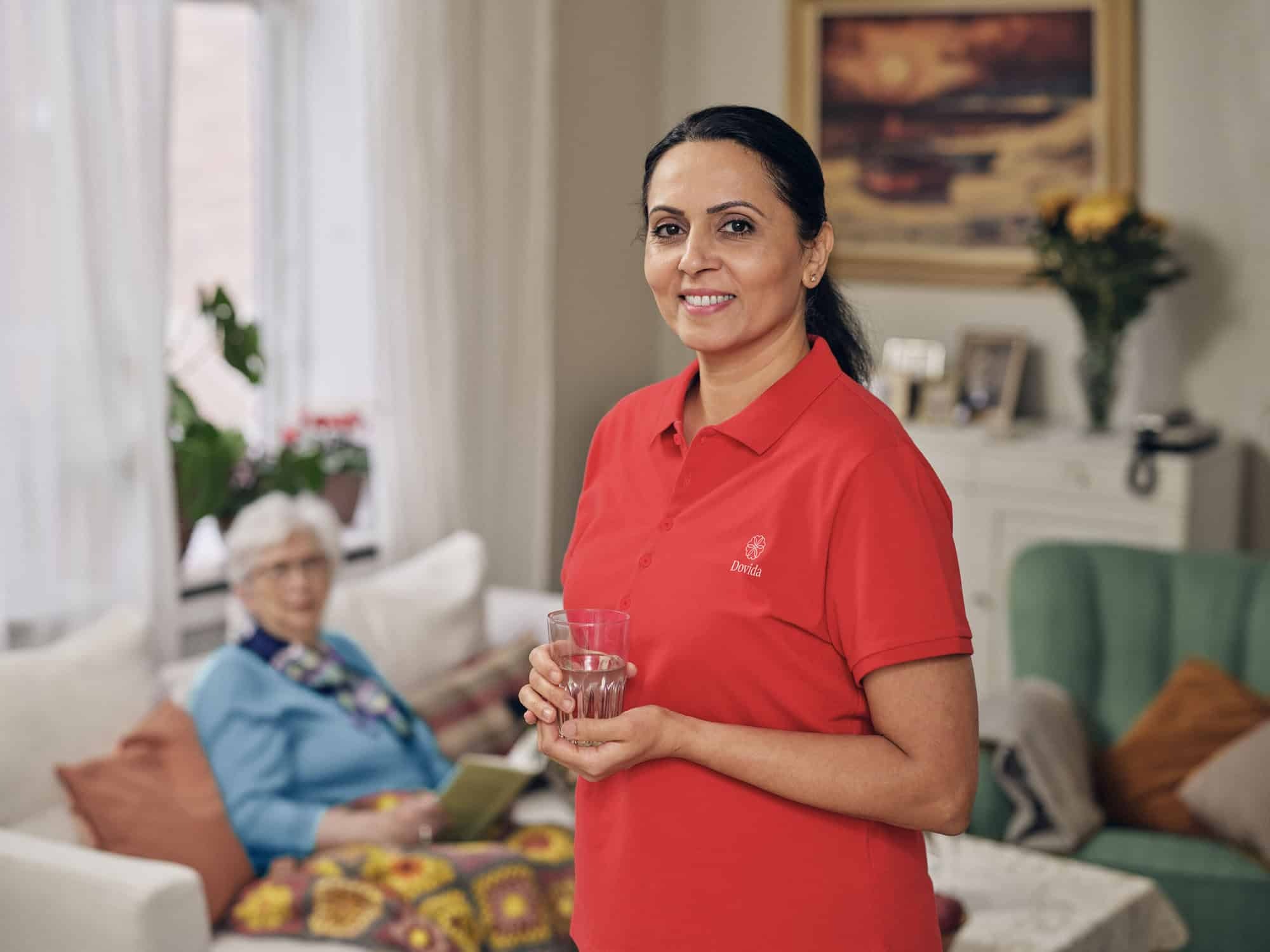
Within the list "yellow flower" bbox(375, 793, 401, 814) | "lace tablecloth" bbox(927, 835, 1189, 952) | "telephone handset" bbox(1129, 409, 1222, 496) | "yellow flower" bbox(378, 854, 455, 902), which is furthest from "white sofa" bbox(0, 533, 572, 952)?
"telephone handset" bbox(1129, 409, 1222, 496)

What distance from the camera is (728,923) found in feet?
4.05

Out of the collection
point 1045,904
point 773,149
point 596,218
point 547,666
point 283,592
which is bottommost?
point 1045,904

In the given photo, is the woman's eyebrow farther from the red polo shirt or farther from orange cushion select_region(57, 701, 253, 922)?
orange cushion select_region(57, 701, 253, 922)

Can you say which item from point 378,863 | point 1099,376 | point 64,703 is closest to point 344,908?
point 378,863

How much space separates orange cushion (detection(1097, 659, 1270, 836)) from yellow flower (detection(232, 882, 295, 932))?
72.3 inches

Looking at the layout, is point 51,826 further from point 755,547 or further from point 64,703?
point 755,547

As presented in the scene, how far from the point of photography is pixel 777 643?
1206 mm

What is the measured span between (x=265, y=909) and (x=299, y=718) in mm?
406

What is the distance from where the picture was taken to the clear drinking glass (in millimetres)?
1220

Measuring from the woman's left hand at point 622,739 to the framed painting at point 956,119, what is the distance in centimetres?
372

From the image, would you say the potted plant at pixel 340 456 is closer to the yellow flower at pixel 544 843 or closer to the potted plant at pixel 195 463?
the potted plant at pixel 195 463

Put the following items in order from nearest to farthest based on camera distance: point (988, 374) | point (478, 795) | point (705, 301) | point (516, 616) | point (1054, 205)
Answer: point (705, 301) < point (478, 795) < point (516, 616) < point (1054, 205) < point (988, 374)

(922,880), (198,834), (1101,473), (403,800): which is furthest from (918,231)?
(922,880)

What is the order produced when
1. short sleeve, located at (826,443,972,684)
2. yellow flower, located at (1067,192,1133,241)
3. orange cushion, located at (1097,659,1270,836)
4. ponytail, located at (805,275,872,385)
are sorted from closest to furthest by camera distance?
short sleeve, located at (826,443,972,684) → ponytail, located at (805,275,872,385) → orange cushion, located at (1097,659,1270,836) → yellow flower, located at (1067,192,1133,241)
